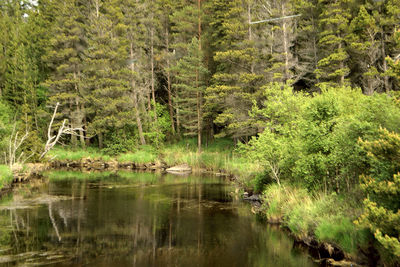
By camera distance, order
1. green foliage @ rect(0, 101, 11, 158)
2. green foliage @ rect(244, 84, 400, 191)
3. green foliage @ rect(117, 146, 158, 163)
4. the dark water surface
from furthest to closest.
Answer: green foliage @ rect(117, 146, 158, 163), green foliage @ rect(0, 101, 11, 158), the dark water surface, green foliage @ rect(244, 84, 400, 191)

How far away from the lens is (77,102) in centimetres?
3525

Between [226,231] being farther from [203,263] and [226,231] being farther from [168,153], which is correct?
[168,153]

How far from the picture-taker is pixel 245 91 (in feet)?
99.5

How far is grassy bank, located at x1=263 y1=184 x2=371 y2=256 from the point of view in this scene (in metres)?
8.42

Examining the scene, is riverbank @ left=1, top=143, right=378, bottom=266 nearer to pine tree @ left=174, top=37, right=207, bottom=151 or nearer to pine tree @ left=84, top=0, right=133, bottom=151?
pine tree @ left=174, top=37, right=207, bottom=151

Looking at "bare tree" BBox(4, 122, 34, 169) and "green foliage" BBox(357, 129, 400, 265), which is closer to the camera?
"green foliage" BBox(357, 129, 400, 265)

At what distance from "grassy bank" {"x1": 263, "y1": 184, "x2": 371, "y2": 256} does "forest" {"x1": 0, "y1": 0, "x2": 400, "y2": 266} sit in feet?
0.13

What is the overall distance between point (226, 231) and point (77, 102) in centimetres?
2746

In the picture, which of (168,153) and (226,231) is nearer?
(226,231)

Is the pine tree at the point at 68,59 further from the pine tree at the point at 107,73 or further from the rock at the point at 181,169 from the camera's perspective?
the rock at the point at 181,169

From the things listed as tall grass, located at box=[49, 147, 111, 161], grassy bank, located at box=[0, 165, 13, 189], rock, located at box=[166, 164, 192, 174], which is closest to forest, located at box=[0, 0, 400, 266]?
tall grass, located at box=[49, 147, 111, 161]

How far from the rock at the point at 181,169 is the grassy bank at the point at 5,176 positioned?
1233 cm

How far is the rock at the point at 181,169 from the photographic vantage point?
28859 millimetres

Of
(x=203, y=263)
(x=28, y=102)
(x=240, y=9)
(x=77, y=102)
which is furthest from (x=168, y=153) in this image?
(x=203, y=263)
